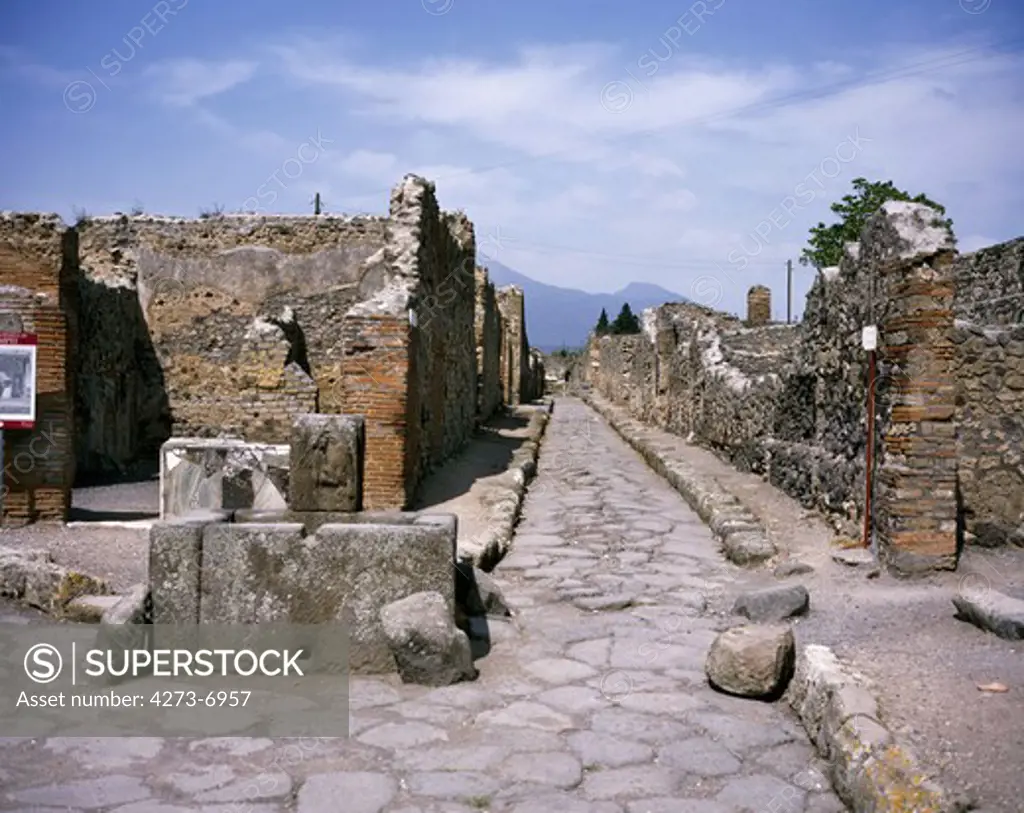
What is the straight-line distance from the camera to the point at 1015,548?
703cm

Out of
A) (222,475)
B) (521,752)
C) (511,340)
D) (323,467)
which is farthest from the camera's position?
(511,340)

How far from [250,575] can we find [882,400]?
14.7 ft

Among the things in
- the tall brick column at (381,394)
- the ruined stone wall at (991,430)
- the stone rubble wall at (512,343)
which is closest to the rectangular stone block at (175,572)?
the tall brick column at (381,394)

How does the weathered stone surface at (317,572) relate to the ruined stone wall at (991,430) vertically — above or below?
below

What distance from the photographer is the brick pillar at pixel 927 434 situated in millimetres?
6527

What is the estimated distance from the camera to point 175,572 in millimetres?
5023

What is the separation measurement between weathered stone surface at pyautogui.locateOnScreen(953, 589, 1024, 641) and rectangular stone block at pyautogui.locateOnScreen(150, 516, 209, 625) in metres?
4.02

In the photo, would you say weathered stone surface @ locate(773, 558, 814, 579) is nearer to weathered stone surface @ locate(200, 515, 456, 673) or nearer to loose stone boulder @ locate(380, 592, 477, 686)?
weathered stone surface @ locate(200, 515, 456, 673)

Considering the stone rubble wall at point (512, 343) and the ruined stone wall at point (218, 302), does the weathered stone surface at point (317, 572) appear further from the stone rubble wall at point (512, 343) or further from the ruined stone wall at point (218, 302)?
the stone rubble wall at point (512, 343)

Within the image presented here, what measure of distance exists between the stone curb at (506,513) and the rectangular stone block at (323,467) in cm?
165

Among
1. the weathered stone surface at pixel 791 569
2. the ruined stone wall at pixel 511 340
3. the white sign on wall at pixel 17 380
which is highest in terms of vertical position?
the ruined stone wall at pixel 511 340

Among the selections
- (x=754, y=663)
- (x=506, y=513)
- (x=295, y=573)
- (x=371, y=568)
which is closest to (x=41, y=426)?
(x=506, y=513)

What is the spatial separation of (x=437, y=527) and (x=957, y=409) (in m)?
4.21

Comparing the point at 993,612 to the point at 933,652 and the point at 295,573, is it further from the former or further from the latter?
the point at 295,573
